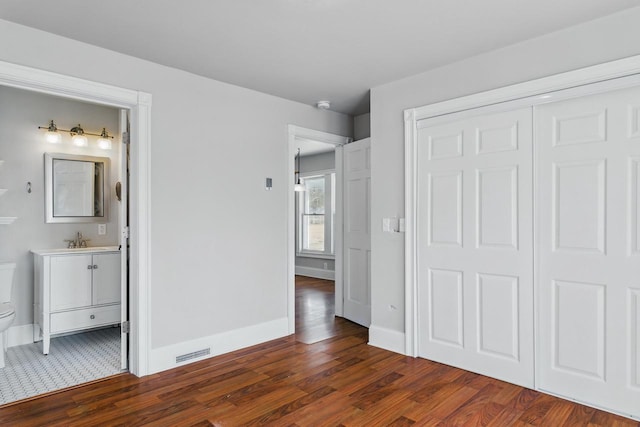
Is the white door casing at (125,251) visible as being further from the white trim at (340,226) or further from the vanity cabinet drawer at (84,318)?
the white trim at (340,226)

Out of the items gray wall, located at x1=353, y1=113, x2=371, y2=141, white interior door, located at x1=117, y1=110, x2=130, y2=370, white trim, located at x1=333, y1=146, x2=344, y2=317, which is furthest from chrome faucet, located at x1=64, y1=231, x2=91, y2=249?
gray wall, located at x1=353, y1=113, x2=371, y2=141

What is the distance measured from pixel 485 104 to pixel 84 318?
3981 mm

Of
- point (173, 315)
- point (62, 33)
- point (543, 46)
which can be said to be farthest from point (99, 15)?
point (543, 46)

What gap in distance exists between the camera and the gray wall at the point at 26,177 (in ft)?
12.7

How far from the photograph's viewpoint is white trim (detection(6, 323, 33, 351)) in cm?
377

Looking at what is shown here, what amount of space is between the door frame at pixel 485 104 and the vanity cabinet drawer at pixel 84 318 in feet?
9.35

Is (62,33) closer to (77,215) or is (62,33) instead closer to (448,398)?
(77,215)

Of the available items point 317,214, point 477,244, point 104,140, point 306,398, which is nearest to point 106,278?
point 104,140

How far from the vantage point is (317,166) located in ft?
26.7

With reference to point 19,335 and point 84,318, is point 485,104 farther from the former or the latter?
point 19,335

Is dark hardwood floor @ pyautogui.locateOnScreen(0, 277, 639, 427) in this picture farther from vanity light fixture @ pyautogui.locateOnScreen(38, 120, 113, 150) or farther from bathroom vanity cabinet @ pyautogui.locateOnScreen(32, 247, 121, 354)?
vanity light fixture @ pyautogui.locateOnScreen(38, 120, 113, 150)

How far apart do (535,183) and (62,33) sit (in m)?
3.30

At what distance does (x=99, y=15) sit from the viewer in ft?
7.87

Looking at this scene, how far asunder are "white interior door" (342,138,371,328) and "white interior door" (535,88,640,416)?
1.90 metres
